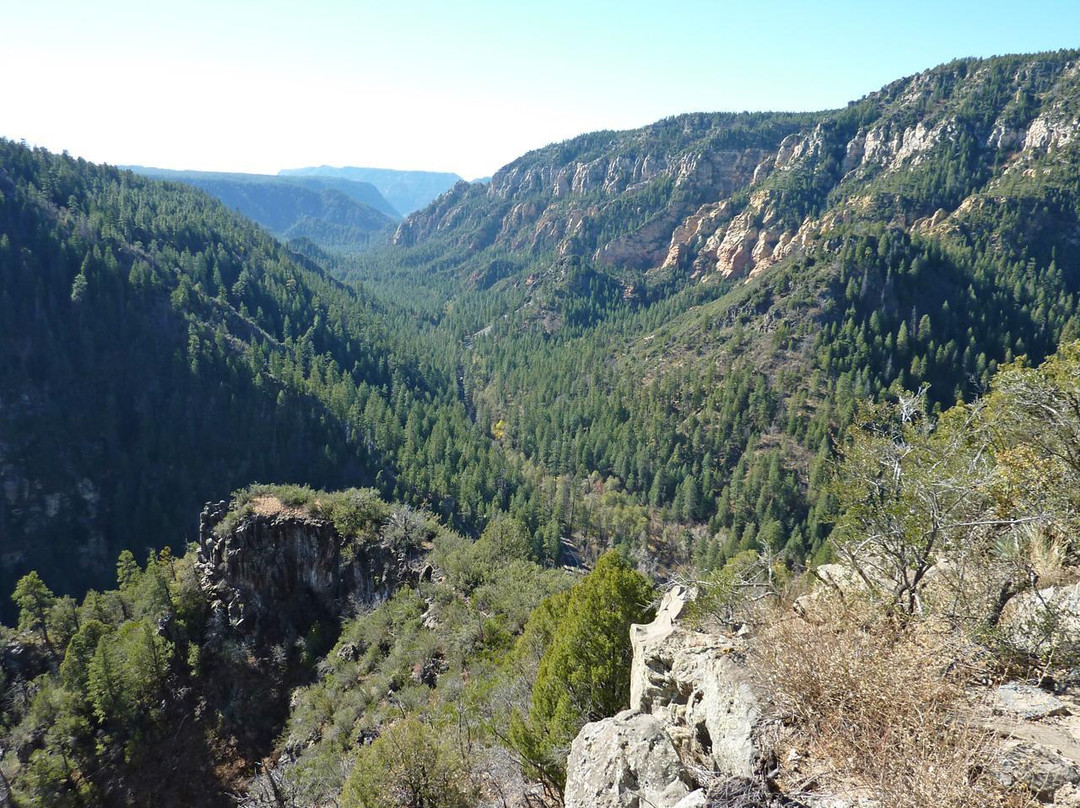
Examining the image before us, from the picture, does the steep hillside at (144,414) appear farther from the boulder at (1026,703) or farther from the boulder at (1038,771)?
the boulder at (1038,771)

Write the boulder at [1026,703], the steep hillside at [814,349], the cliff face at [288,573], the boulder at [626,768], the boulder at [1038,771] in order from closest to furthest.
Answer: the boulder at [1038,771], the boulder at [1026,703], the boulder at [626,768], the cliff face at [288,573], the steep hillside at [814,349]

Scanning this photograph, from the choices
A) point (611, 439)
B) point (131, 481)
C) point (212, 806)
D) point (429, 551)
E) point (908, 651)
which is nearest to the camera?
point (908, 651)

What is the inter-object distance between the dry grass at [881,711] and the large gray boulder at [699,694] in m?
0.76

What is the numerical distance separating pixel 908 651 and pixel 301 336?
159m

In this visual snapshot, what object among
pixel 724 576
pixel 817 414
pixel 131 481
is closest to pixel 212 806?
pixel 724 576

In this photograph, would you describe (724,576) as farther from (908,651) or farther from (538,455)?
(538,455)

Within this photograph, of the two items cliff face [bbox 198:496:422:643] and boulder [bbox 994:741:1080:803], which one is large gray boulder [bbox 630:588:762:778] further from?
cliff face [bbox 198:496:422:643]

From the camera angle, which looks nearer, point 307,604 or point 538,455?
point 307,604

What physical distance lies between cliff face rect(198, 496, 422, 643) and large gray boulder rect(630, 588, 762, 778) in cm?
3613

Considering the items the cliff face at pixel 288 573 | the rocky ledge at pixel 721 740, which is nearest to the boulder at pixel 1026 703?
the rocky ledge at pixel 721 740

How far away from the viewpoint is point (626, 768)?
12219mm

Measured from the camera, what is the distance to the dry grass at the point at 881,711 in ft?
26.7

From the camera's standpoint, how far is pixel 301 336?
489 feet

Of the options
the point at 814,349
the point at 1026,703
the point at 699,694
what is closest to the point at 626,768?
the point at 699,694
